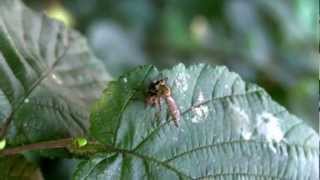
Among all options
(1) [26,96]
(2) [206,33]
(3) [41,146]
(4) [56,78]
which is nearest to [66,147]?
(3) [41,146]

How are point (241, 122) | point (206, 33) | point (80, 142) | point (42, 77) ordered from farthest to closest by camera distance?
point (206, 33) < point (42, 77) < point (241, 122) < point (80, 142)

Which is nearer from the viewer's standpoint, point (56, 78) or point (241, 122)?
point (241, 122)

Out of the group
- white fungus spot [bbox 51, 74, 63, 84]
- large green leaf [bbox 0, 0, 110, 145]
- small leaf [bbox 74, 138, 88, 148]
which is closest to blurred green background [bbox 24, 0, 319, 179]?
large green leaf [bbox 0, 0, 110, 145]

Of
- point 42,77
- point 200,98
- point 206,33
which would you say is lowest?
point 200,98

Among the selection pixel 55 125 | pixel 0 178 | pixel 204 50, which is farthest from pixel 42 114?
pixel 204 50

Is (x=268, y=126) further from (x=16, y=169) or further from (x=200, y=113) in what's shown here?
(x=16, y=169)

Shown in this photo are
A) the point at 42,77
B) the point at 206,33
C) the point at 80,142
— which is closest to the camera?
the point at 80,142

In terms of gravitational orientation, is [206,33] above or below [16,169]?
above

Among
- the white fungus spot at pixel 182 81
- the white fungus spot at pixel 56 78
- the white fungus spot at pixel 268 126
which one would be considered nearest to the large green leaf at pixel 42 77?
the white fungus spot at pixel 56 78
